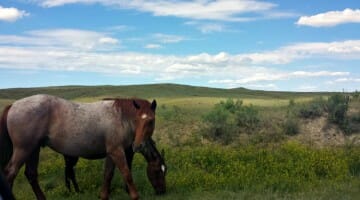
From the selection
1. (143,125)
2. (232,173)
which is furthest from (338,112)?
(143,125)

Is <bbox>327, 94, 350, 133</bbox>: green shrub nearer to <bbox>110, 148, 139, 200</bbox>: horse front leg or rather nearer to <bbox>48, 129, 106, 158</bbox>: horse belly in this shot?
<bbox>110, 148, 139, 200</bbox>: horse front leg

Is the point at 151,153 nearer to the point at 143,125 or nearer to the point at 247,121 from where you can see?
the point at 143,125

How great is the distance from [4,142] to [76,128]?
135cm

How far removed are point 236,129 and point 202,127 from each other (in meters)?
1.19

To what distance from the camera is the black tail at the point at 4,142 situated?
8547 millimetres

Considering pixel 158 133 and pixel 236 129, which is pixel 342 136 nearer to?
pixel 236 129

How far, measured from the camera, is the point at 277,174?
10.3 metres

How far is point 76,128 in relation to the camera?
857 centimetres

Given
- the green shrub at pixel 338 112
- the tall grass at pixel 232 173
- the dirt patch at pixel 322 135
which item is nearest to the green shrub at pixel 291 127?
the dirt patch at pixel 322 135

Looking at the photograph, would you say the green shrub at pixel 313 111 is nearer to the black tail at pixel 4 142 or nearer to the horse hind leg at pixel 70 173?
the horse hind leg at pixel 70 173

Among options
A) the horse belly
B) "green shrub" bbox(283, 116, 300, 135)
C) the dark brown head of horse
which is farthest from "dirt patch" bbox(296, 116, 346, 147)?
the horse belly

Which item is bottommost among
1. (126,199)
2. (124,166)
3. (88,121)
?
(126,199)

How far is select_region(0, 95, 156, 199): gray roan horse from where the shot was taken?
27.5 ft

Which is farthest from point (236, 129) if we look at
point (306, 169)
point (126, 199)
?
point (126, 199)
